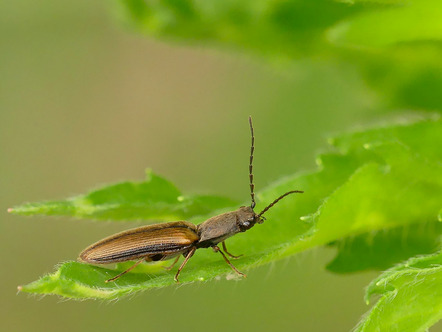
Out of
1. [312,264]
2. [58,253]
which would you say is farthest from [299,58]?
[58,253]

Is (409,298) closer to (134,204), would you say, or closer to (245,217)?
(245,217)

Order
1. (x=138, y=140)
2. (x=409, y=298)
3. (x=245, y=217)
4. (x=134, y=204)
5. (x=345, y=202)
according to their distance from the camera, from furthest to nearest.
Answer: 1. (x=138, y=140)
2. (x=245, y=217)
3. (x=134, y=204)
4. (x=345, y=202)
5. (x=409, y=298)

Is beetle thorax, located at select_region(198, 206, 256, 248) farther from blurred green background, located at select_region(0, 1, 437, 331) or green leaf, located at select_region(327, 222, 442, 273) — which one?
blurred green background, located at select_region(0, 1, 437, 331)

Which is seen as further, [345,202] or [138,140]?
[138,140]

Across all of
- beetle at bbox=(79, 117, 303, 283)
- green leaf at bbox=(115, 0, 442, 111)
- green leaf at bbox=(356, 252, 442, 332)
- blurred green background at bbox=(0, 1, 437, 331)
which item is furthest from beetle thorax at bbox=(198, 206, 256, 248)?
blurred green background at bbox=(0, 1, 437, 331)

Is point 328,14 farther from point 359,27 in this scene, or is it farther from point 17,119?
point 17,119

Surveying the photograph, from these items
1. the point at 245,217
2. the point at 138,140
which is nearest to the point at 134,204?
the point at 245,217
